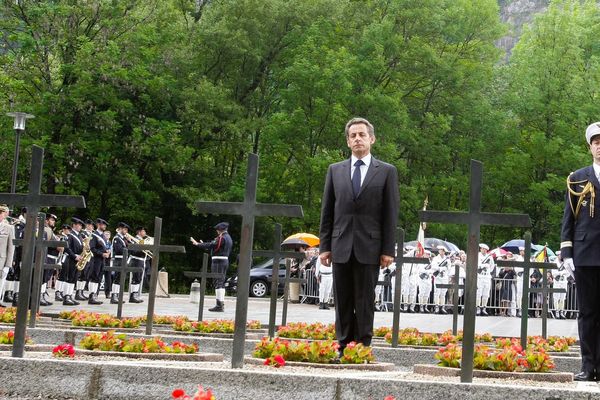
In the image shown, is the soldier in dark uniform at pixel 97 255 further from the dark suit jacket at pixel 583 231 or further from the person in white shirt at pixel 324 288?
the dark suit jacket at pixel 583 231

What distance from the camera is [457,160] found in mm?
50094

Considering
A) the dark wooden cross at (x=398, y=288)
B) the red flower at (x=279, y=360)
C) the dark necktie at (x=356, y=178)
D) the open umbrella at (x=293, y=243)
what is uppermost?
the open umbrella at (x=293, y=243)

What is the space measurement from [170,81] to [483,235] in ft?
56.9

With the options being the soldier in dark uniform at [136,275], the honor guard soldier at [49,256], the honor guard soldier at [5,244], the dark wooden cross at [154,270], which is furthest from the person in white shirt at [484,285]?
the dark wooden cross at [154,270]

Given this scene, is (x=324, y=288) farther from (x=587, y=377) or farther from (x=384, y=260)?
(x=587, y=377)

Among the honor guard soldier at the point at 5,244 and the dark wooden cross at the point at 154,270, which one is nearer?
the dark wooden cross at the point at 154,270

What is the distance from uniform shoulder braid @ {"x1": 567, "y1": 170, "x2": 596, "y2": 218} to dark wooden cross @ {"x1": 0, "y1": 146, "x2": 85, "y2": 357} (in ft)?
13.8

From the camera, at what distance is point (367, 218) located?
9.23 m

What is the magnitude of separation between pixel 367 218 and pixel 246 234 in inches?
49.2

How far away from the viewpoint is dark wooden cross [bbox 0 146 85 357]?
858cm

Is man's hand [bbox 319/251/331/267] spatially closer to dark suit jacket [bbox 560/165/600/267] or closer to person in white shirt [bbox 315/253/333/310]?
dark suit jacket [bbox 560/165/600/267]

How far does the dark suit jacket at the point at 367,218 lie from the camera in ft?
30.0

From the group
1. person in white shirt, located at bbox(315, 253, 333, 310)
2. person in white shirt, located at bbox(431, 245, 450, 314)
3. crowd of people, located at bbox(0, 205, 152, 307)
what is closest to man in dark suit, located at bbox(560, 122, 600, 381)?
crowd of people, located at bbox(0, 205, 152, 307)

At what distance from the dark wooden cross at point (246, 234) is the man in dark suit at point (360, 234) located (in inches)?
29.5
